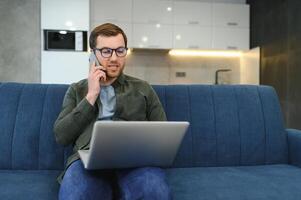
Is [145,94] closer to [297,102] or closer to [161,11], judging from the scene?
[297,102]

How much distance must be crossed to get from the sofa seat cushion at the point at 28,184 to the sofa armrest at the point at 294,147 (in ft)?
4.24

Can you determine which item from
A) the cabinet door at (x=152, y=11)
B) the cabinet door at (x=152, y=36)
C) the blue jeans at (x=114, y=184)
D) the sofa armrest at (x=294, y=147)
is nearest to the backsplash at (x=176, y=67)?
the cabinet door at (x=152, y=36)

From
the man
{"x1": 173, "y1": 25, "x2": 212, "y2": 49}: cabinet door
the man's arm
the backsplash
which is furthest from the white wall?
the man's arm

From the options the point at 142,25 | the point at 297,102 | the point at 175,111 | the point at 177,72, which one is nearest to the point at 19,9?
the point at 142,25

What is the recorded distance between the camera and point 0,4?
4.18 m

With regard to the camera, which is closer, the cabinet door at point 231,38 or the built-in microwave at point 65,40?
the built-in microwave at point 65,40

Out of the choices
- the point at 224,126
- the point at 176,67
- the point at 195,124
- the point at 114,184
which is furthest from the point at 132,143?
the point at 176,67

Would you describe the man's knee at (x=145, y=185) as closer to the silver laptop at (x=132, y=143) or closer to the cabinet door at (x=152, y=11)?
the silver laptop at (x=132, y=143)

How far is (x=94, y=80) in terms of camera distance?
143 cm

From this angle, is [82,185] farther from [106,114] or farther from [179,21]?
[179,21]

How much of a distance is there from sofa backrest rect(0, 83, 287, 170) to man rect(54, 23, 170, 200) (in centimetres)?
29

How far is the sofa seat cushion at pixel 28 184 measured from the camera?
4.30 feet

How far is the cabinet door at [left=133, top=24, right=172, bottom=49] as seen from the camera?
472cm

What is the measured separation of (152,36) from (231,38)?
3.96 ft
